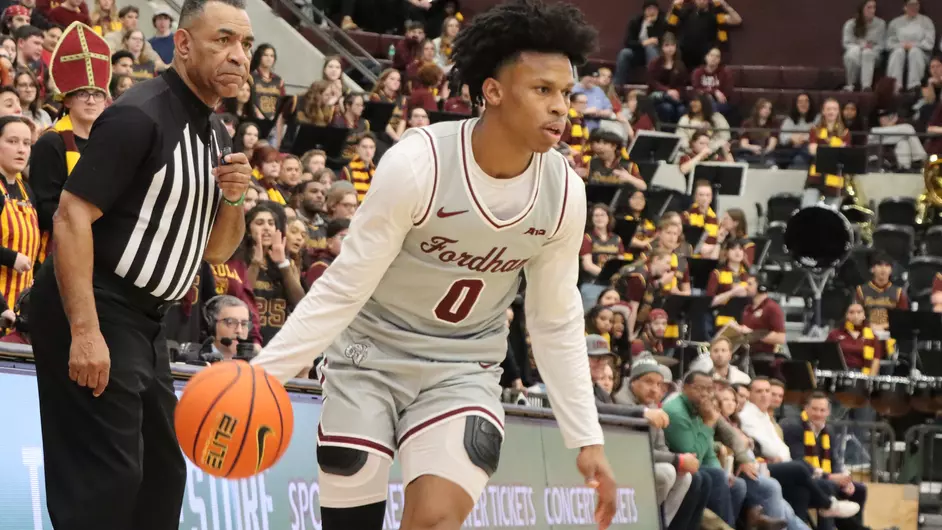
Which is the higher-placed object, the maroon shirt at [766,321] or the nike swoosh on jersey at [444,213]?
the nike swoosh on jersey at [444,213]

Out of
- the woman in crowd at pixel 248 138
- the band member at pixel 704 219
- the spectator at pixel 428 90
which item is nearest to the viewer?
the woman in crowd at pixel 248 138

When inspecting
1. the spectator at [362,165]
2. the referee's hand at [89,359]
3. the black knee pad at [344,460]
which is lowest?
the black knee pad at [344,460]

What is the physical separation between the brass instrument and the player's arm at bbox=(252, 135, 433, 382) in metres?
16.4

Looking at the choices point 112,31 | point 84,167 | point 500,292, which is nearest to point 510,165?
point 500,292

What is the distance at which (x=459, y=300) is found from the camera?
4289 millimetres

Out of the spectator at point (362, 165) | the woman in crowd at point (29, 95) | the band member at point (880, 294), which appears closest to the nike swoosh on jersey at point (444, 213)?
the woman in crowd at point (29, 95)

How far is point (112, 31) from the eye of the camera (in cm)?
1444

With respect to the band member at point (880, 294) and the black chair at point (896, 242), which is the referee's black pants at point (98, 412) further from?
the black chair at point (896, 242)

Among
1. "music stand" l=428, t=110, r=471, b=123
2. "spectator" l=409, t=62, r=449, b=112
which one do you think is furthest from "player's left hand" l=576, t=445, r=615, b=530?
"spectator" l=409, t=62, r=449, b=112

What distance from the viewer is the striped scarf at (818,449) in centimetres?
1288

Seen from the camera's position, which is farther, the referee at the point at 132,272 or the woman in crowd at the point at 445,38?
the woman in crowd at the point at 445,38

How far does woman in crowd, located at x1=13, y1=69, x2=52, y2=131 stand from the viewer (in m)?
10.1

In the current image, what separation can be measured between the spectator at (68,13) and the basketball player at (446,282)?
10.3 m

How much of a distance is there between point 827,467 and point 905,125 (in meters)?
9.97
